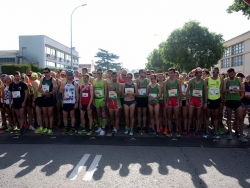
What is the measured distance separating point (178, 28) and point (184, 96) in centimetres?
2587

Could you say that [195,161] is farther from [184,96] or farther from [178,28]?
[178,28]

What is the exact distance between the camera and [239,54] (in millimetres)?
54188

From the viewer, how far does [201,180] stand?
437cm

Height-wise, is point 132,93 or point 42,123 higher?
point 132,93

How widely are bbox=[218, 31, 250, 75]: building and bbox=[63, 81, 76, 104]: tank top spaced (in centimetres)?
4889

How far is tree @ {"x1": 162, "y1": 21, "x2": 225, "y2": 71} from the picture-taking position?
30.7 meters

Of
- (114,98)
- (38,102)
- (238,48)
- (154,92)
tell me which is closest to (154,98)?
(154,92)

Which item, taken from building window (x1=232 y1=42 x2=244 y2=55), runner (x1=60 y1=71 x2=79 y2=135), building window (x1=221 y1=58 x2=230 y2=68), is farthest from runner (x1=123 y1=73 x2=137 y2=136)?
building window (x1=221 y1=58 x2=230 y2=68)

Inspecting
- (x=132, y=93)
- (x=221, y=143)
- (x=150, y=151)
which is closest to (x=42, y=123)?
(x=132, y=93)

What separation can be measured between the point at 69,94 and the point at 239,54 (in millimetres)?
55004

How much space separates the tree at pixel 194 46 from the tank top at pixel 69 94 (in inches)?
1003

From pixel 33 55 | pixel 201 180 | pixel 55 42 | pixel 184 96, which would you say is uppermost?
pixel 55 42

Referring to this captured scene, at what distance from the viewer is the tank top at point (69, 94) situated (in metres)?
7.80

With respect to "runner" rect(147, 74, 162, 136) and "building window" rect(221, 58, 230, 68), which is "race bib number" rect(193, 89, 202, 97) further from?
"building window" rect(221, 58, 230, 68)
